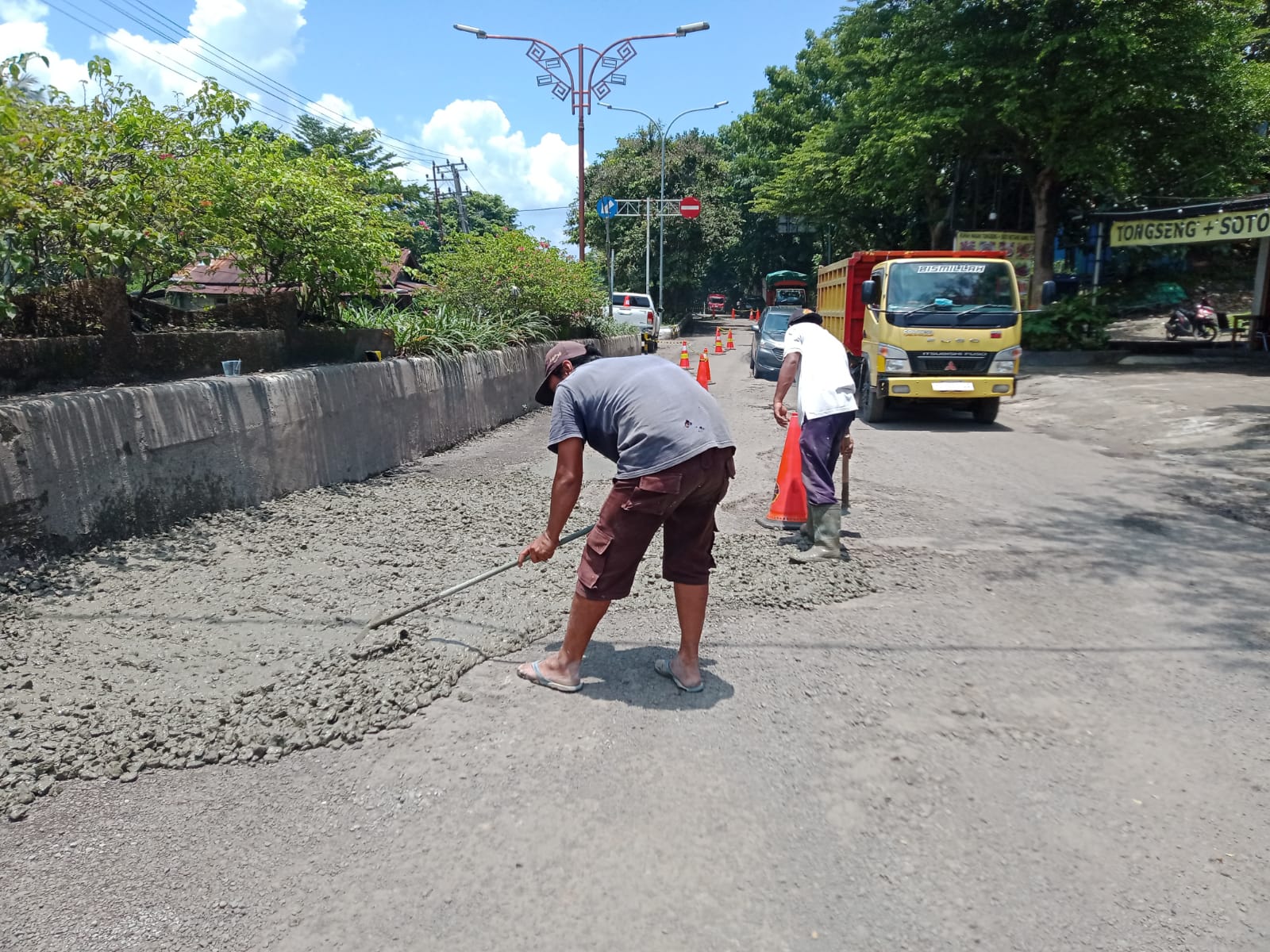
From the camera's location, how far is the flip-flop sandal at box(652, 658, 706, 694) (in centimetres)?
381

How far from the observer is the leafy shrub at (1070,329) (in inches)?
811

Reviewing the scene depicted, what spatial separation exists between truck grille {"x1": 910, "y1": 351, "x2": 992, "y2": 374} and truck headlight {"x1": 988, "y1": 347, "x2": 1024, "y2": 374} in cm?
8

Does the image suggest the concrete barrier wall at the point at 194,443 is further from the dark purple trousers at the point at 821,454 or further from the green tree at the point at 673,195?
the green tree at the point at 673,195

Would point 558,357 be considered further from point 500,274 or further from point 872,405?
point 500,274

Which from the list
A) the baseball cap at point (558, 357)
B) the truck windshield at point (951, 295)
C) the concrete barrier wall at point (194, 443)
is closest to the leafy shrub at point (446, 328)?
the concrete barrier wall at point (194, 443)

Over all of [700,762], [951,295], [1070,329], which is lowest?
[700,762]

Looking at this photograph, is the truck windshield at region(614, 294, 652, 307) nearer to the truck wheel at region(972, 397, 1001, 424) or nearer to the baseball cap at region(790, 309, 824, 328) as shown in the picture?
the truck wheel at region(972, 397, 1001, 424)

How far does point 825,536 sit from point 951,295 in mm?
7590

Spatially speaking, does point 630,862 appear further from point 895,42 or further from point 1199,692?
point 895,42

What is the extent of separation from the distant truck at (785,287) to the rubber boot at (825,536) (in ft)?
131

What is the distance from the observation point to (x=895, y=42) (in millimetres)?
21938

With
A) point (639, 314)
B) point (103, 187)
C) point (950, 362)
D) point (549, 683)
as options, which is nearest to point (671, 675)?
point (549, 683)

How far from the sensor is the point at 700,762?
323cm

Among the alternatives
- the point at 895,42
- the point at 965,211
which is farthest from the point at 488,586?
the point at 965,211
